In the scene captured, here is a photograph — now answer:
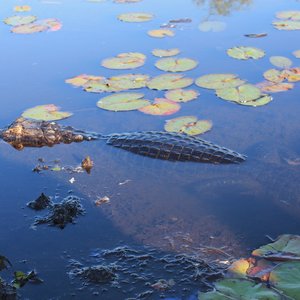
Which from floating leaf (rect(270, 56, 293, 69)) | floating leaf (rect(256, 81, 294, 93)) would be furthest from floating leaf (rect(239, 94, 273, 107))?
floating leaf (rect(270, 56, 293, 69))

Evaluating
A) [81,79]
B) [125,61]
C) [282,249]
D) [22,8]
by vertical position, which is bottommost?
[282,249]

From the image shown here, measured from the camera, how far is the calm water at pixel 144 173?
4.02 m

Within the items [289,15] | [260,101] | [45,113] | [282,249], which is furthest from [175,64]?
[282,249]

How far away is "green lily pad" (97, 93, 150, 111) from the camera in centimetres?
618

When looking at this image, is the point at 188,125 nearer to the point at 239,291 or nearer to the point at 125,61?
the point at 125,61

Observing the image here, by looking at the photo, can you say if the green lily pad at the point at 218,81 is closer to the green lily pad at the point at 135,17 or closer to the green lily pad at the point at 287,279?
the green lily pad at the point at 135,17

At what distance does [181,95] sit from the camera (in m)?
6.38

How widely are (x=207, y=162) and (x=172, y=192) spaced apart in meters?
0.58

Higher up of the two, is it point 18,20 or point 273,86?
point 18,20

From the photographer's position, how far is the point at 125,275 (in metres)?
3.57

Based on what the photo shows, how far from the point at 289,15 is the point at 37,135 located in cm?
566

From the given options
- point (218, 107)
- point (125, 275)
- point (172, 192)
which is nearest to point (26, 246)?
point (125, 275)

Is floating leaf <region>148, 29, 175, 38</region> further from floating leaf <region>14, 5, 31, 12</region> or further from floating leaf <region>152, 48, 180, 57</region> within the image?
floating leaf <region>14, 5, 31, 12</region>

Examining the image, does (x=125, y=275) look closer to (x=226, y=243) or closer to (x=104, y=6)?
(x=226, y=243)
